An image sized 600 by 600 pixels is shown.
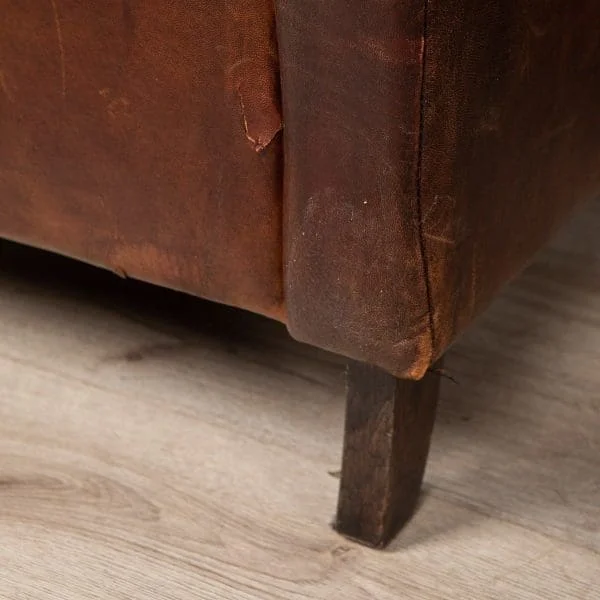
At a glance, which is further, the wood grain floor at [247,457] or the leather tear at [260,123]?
the wood grain floor at [247,457]

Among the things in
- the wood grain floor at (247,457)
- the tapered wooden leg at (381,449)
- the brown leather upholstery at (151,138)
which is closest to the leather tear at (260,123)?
the brown leather upholstery at (151,138)

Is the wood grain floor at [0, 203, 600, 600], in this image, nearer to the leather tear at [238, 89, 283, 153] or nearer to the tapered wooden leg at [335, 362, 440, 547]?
the tapered wooden leg at [335, 362, 440, 547]

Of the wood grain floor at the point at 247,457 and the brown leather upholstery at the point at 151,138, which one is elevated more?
the brown leather upholstery at the point at 151,138

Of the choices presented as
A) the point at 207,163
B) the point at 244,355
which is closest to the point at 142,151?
the point at 207,163

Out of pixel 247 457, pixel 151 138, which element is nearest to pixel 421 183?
pixel 151 138

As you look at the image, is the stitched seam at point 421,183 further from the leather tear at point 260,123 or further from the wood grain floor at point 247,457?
the wood grain floor at point 247,457

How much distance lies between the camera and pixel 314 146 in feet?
1.84

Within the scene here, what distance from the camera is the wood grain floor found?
705 mm

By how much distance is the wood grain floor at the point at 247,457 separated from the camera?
27.7 inches

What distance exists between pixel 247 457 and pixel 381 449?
17cm

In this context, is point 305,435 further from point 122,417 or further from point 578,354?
point 578,354

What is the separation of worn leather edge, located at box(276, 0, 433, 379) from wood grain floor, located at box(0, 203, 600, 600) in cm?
19

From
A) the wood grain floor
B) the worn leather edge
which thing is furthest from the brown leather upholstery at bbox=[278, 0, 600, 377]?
the wood grain floor

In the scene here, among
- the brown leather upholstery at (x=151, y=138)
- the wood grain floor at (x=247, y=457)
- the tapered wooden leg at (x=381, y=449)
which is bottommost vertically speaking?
the wood grain floor at (x=247, y=457)
